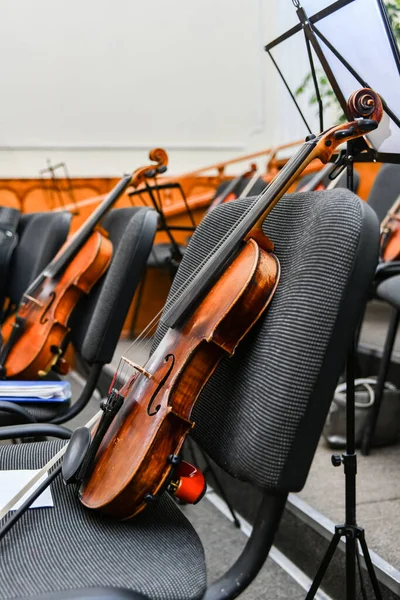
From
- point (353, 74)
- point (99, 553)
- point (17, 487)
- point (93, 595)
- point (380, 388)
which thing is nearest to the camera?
point (93, 595)

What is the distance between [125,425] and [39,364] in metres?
0.82

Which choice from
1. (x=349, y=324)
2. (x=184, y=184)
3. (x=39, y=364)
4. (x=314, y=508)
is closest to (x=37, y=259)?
(x=39, y=364)

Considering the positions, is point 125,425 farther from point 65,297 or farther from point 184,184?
point 184,184

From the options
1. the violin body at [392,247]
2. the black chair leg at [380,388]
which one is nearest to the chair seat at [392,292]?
the black chair leg at [380,388]

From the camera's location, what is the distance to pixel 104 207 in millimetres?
1722

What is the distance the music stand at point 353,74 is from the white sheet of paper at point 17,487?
16.0 inches

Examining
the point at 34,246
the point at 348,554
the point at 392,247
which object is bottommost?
the point at 348,554

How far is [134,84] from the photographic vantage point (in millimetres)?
4582

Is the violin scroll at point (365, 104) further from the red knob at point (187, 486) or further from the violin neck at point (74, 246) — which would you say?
the violin neck at point (74, 246)

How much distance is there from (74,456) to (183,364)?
0.58 feet

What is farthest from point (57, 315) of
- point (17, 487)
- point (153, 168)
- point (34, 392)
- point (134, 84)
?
point (134, 84)

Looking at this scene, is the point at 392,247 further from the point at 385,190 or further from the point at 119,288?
the point at 119,288

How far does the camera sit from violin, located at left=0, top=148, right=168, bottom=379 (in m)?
1.56

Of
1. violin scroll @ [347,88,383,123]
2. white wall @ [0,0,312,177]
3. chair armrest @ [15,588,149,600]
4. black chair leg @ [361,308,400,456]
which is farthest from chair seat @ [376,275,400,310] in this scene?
white wall @ [0,0,312,177]
